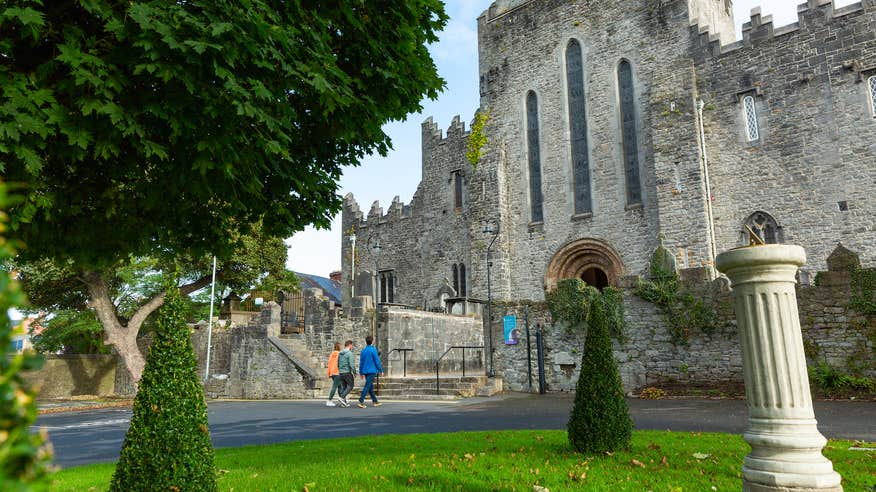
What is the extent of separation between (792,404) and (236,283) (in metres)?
29.2

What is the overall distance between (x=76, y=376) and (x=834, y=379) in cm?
3184

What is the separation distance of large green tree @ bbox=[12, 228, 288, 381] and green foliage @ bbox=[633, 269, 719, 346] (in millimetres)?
18892

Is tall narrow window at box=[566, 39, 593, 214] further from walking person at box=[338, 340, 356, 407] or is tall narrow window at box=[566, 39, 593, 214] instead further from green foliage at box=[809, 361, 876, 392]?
walking person at box=[338, 340, 356, 407]

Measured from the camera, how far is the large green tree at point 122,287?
915 inches

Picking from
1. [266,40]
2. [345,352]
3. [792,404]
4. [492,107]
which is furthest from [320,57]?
[492,107]

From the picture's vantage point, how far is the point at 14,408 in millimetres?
1191

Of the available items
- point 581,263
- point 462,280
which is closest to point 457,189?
point 462,280

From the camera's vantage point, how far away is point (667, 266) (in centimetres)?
1485

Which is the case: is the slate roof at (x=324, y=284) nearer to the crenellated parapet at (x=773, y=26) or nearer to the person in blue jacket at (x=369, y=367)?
the person in blue jacket at (x=369, y=367)

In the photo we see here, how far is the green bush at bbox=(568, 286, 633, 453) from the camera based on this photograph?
21.1ft

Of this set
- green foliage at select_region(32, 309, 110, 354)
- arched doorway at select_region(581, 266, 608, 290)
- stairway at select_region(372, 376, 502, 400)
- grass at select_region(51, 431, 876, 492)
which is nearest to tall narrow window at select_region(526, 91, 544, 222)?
arched doorway at select_region(581, 266, 608, 290)

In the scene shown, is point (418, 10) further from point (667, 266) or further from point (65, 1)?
point (667, 266)

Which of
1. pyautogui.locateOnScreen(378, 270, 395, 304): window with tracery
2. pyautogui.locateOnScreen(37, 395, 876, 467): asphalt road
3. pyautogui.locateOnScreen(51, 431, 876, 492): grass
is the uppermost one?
pyautogui.locateOnScreen(378, 270, 395, 304): window with tracery

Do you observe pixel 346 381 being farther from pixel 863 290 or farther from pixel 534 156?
pixel 534 156
